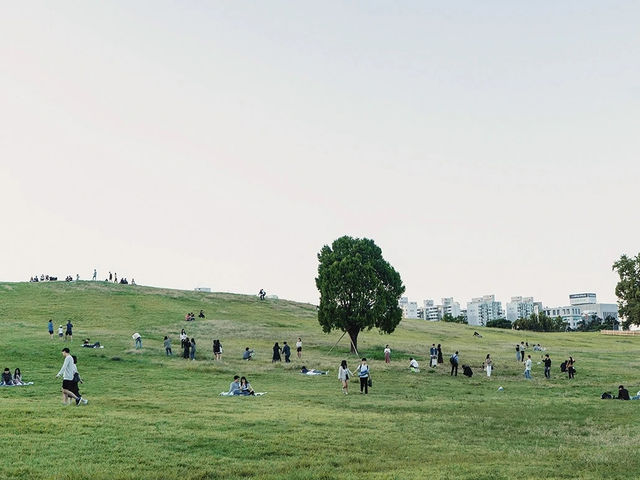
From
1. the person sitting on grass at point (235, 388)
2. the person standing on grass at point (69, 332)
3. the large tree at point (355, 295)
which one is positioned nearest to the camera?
the person sitting on grass at point (235, 388)

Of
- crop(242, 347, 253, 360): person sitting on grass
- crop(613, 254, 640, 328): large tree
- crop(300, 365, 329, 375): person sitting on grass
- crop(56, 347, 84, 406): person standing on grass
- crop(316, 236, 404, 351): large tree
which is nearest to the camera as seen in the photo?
crop(56, 347, 84, 406): person standing on grass

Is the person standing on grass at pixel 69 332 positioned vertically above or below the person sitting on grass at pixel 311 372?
above

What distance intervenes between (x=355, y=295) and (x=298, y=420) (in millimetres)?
41761

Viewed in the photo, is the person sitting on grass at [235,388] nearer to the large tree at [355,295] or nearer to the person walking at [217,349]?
the person walking at [217,349]

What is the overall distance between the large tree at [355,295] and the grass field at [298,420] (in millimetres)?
3905

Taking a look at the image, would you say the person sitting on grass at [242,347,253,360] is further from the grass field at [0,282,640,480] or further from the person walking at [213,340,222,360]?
the person walking at [213,340,222,360]

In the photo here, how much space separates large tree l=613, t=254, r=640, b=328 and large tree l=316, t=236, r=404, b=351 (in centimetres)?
6346

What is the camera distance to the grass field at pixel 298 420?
17422 mm

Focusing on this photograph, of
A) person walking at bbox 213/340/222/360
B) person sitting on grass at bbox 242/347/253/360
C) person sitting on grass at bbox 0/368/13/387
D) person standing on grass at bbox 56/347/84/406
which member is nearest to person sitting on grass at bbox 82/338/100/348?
person walking at bbox 213/340/222/360

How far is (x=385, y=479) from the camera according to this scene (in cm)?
1625

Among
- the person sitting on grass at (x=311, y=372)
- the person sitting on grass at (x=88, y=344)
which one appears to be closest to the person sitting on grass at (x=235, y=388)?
the person sitting on grass at (x=311, y=372)

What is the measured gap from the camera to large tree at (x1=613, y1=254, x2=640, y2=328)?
10875 centimetres

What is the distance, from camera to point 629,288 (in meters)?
111

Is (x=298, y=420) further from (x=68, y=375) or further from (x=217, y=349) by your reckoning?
(x=217, y=349)
